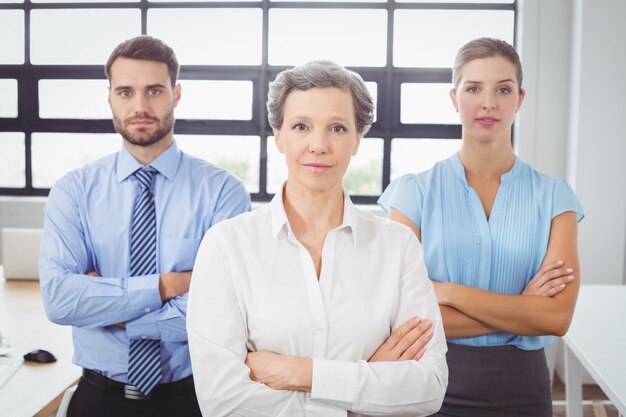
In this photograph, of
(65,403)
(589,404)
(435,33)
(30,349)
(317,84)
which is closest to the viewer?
(317,84)

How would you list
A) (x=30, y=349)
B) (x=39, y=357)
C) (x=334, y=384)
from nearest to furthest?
(x=334, y=384) < (x=39, y=357) < (x=30, y=349)

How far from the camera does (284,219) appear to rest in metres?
1.45

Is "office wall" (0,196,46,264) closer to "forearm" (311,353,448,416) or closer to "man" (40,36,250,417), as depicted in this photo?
"man" (40,36,250,417)

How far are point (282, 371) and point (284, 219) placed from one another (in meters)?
0.34

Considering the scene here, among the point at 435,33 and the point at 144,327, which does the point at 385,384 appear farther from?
the point at 435,33

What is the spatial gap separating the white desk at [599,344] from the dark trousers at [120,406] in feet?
4.21

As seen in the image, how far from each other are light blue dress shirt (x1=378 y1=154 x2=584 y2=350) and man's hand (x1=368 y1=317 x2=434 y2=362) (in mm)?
414

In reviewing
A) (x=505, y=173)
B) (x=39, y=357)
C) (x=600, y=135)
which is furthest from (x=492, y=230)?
(x=600, y=135)

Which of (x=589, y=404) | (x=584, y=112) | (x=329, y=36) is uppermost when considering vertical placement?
(x=329, y=36)

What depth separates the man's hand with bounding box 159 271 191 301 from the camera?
185 cm

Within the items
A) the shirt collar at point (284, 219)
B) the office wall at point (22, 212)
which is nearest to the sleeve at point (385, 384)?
the shirt collar at point (284, 219)

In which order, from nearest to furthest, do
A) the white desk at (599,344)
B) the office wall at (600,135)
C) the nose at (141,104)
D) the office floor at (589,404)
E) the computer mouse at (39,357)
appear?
1. the nose at (141,104)
2. the white desk at (599,344)
3. the computer mouse at (39,357)
4. the office floor at (589,404)
5. the office wall at (600,135)

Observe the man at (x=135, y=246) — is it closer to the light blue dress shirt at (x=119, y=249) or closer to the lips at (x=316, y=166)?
the light blue dress shirt at (x=119, y=249)

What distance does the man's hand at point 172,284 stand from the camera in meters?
1.85
